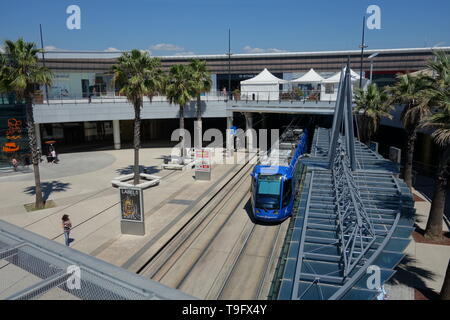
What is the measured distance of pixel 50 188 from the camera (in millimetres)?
26547

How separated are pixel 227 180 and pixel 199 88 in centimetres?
932

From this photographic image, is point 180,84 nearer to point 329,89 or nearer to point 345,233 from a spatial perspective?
point 329,89

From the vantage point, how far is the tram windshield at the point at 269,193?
1928 cm

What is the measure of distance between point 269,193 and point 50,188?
17074 millimetres

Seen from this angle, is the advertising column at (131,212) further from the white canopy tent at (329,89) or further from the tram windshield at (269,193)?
the white canopy tent at (329,89)

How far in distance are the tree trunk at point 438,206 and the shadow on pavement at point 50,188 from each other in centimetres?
2351

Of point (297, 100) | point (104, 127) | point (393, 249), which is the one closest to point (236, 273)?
point (393, 249)

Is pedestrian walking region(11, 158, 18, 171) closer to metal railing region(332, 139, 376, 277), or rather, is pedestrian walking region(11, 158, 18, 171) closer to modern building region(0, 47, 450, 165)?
modern building region(0, 47, 450, 165)

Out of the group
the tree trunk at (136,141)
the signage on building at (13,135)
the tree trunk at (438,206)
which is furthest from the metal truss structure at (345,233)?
the signage on building at (13,135)

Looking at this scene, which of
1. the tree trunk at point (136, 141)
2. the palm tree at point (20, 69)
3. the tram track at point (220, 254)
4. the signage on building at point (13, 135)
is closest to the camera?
the tram track at point (220, 254)

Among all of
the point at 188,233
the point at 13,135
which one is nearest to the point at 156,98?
the point at 13,135

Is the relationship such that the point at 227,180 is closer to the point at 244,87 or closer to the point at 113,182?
the point at 113,182

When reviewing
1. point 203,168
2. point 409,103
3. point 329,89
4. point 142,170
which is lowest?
point 142,170

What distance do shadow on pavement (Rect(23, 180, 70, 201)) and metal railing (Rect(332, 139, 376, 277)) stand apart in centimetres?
1981
